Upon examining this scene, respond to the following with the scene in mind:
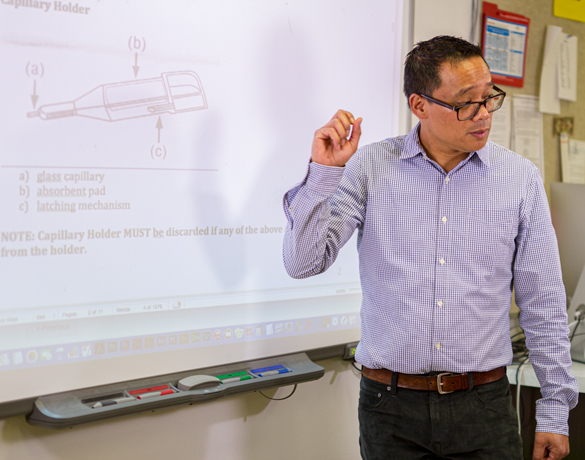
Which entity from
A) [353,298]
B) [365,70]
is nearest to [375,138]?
[365,70]

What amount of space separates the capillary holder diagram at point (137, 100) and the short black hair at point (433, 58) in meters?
0.55

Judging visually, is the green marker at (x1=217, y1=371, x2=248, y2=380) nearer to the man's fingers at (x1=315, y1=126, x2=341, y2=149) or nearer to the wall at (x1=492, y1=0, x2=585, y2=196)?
the man's fingers at (x1=315, y1=126, x2=341, y2=149)

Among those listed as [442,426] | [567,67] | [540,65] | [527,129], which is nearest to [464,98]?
[442,426]

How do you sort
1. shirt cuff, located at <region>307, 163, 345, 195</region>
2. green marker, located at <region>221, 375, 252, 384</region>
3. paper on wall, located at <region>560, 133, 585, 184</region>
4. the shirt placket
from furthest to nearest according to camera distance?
paper on wall, located at <region>560, 133, 585, 184</region>, green marker, located at <region>221, 375, 252, 384</region>, the shirt placket, shirt cuff, located at <region>307, 163, 345, 195</region>

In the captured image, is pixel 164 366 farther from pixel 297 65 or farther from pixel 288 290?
pixel 297 65

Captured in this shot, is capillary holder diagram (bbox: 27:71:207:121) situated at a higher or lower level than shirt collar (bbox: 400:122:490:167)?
higher

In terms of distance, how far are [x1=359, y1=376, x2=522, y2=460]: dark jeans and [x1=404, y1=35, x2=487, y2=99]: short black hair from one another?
0.73m

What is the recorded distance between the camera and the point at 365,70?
1.68 meters

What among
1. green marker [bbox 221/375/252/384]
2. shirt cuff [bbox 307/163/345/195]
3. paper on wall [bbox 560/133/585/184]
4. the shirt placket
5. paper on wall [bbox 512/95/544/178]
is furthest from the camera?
paper on wall [bbox 560/133/585/184]

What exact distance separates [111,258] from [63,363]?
26cm

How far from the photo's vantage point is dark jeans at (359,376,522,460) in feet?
3.97

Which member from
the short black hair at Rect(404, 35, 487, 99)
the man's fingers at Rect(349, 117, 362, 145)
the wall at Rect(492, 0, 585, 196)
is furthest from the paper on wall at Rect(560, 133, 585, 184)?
the man's fingers at Rect(349, 117, 362, 145)

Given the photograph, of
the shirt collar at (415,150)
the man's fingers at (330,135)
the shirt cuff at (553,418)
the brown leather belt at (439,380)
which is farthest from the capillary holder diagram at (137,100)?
the shirt cuff at (553,418)

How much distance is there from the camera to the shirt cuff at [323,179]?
1.12 m
